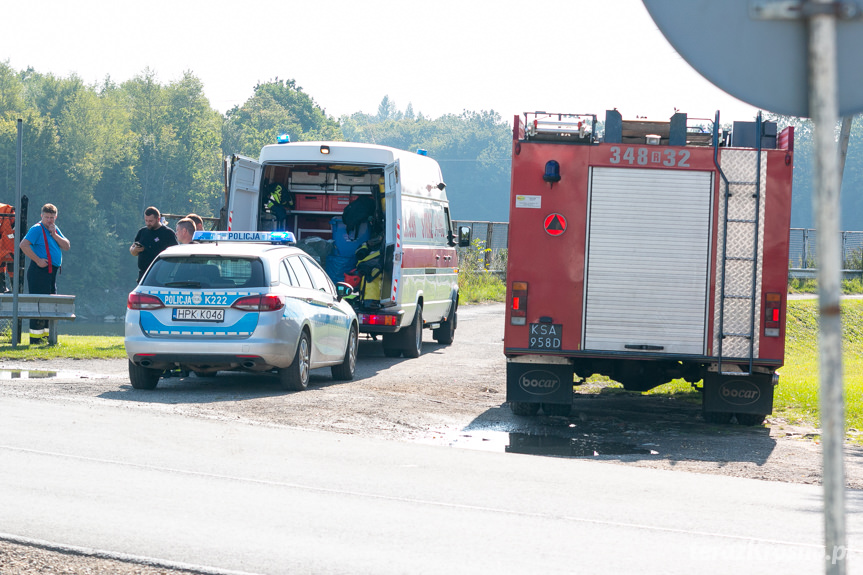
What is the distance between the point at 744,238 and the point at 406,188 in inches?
250

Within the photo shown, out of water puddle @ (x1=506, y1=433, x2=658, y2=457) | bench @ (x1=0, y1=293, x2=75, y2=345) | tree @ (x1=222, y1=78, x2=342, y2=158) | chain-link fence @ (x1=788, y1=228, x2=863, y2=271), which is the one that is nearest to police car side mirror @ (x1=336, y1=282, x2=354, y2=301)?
water puddle @ (x1=506, y1=433, x2=658, y2=457)

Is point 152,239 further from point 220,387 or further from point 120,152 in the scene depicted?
point 120,152

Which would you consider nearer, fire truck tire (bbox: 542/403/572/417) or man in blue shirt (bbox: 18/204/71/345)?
fire truck tire (bbox: 542/403/572/417)

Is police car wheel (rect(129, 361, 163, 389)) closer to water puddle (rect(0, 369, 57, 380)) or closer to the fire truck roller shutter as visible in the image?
water puddle (rect(0, 369, 57, 380))

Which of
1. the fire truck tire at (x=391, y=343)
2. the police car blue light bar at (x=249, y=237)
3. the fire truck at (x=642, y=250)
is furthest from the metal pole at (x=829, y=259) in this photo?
the fire truck tire at (x=391, y=343)

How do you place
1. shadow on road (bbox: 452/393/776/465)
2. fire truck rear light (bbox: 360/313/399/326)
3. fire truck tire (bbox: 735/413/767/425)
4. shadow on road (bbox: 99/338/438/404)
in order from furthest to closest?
fire truck rear light (bbox: 360/313/399/326)
fire truck tire (bbox: 735/413/767/425)
shadow on road (bbox: 99/338/438/404)
shadow on road (bbox: 452/393/776/465)

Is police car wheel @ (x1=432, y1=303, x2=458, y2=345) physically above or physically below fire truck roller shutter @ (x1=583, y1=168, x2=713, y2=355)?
below

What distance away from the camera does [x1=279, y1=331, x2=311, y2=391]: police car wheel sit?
12125 millimetres

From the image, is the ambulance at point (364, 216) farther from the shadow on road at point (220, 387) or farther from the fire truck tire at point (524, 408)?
the fire truck tire at point (524, 408)

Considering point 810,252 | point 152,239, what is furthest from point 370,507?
point 810,252

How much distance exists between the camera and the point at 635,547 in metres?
6.08

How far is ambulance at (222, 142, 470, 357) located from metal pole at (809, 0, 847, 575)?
12954 mm

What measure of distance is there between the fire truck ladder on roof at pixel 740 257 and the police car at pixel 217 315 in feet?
14.5

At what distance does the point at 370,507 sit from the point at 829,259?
4.77m
